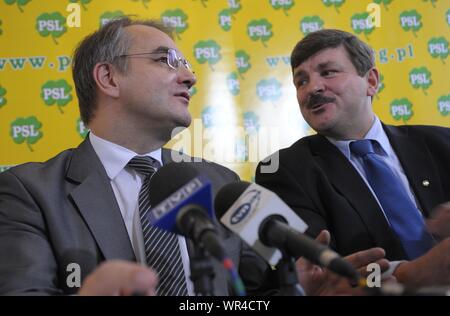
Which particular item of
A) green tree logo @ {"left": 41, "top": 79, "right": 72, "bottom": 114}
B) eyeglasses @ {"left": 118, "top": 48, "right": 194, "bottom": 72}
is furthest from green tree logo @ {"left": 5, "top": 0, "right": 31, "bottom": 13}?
eyeglasses @ {"left": 118, "top": 48, "right": 194, "bottom": 72}

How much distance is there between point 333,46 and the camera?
1.87 m

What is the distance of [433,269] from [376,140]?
0.62m

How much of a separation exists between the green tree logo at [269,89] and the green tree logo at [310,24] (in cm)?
37

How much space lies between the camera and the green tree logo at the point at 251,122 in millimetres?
2836

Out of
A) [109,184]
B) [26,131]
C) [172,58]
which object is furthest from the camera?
[26,131]

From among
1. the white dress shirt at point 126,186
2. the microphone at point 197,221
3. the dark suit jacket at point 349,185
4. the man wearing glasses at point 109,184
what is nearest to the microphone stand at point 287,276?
the microphone at point 197,221

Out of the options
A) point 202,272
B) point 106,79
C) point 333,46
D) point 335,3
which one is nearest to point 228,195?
point 202,272

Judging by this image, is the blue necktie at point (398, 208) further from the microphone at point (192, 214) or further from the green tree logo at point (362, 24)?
the green tree logo at point (362, 24)

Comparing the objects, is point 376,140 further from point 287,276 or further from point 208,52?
point 208,52

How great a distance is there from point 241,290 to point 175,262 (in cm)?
61

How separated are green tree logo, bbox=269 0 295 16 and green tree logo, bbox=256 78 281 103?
435 mm

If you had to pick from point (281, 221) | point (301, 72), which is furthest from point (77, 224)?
point (301, 72)

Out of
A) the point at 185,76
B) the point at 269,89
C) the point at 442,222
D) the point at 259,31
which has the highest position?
the point at 259,31

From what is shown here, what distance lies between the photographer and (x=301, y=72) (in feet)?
6.14
